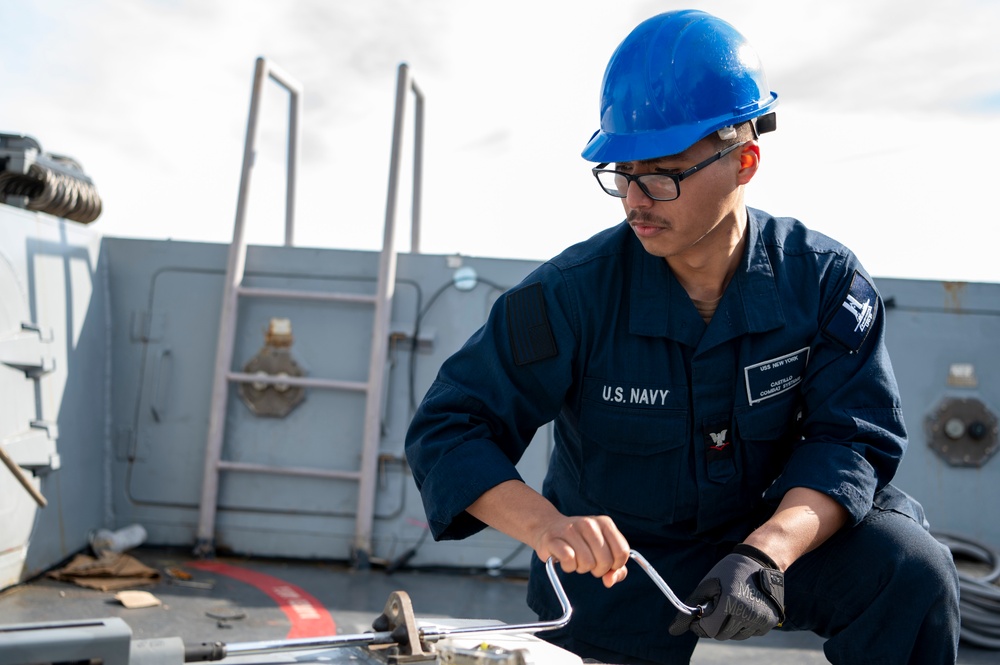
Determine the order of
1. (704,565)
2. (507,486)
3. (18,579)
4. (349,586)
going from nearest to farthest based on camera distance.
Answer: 1. (507,486)
2. (704,565)
3. (18,579)
4. (349,586)

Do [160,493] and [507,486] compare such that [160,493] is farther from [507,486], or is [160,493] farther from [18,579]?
[507,486]

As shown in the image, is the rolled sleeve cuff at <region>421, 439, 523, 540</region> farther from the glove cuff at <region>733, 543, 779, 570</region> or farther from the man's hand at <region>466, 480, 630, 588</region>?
the glove cuff at <region>733, 543, 779, 570</region>

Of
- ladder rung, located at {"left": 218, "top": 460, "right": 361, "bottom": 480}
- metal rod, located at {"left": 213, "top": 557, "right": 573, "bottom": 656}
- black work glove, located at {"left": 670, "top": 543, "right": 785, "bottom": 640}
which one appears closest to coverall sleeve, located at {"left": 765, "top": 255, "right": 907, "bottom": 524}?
black work glove, located at {"left": 670, "top": 543, "right": 785, "bottom": 640}

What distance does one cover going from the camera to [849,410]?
2.02 meters

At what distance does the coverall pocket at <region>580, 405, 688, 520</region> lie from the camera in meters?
2.04

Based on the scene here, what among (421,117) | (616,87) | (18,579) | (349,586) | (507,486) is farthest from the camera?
(421,117)

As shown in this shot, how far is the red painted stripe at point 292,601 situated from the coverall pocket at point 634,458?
1.61 metres

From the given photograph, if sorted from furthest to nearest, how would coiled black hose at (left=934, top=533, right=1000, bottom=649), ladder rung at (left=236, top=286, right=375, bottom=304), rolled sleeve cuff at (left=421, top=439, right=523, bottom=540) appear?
ladder rung at (left=236, top=286, right=375, bottom=304) → coiled black hose at (left=934, top=533, right=1000, bottom=649) → rolled sleeve cuff at (left=421, top=439, right=523, bottom=540)

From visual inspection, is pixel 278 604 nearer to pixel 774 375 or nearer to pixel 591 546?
pixel 774 375

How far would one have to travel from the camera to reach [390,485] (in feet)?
14.8

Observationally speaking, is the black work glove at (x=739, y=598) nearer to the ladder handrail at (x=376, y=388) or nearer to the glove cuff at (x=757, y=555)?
the glove cuff at (x=757, y=555)

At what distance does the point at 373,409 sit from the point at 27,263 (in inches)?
63.6

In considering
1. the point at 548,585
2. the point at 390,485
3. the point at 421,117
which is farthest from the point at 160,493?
the point at 548,585

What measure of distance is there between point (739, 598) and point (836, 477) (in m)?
0.41
